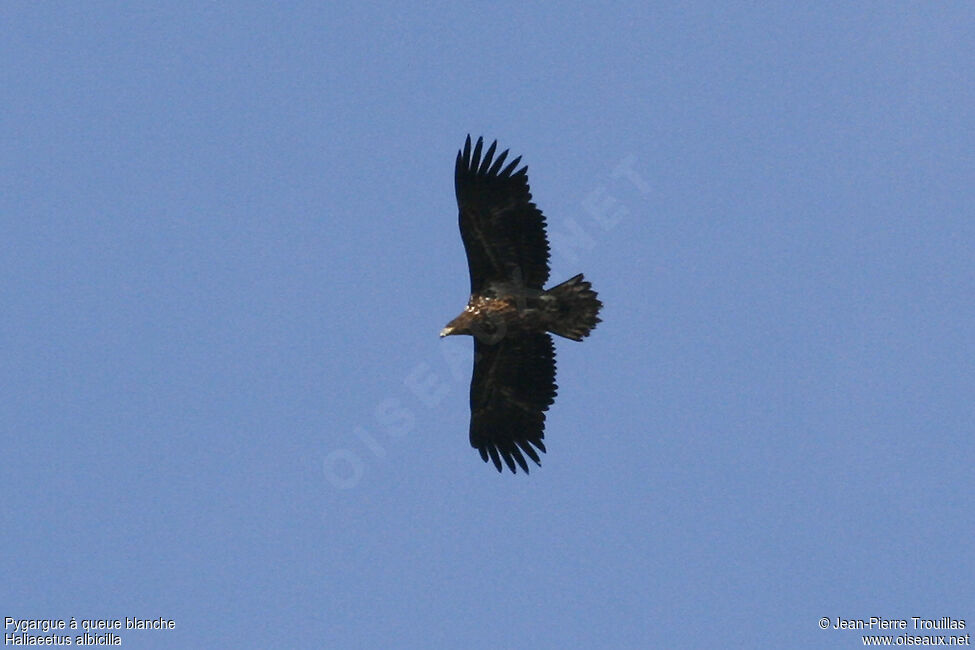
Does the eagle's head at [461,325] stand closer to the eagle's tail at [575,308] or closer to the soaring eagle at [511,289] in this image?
the soaring eagle at [511,289]

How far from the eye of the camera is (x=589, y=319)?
69.2 ft

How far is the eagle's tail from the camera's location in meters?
21.0

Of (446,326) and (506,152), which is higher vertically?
(506,152)

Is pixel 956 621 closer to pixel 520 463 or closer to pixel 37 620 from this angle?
pixel 520 463

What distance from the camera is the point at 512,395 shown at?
2216 cm

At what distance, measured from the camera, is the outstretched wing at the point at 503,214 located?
68.3 feet

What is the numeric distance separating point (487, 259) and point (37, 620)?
8905 mm

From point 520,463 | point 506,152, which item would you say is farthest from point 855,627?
point 506,152

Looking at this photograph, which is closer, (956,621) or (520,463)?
(956,621)

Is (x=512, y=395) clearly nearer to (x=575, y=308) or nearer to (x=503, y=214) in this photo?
(x=575, y=308)

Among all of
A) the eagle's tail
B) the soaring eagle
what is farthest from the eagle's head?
the eagle's tail

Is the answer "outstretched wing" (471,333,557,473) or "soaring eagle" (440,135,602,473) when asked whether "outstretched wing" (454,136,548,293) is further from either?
"outstretched wing" (471,333,557,473)

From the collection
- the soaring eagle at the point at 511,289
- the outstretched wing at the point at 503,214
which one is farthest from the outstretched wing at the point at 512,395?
the outstretched wing at the point at 503,214

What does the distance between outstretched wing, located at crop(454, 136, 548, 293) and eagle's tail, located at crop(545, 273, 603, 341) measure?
369 mm
